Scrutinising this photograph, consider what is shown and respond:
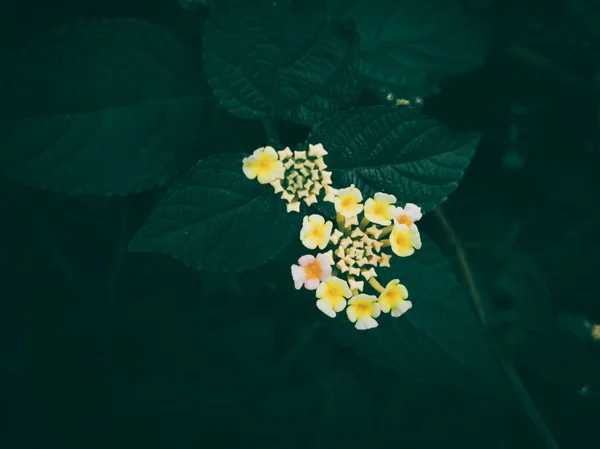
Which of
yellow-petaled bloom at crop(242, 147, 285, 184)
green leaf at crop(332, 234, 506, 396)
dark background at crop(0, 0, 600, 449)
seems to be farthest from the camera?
dark background at crop(0, 0, 600, 449)

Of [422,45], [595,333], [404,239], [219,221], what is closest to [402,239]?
[404,239]

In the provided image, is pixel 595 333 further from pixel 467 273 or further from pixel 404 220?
pixel 404 220

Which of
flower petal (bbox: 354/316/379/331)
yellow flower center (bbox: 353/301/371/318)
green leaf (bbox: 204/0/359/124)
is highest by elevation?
green leaf (bbox: 204/0/359/124)

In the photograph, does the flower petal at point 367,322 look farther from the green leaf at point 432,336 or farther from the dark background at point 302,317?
the dark background at point 302,317

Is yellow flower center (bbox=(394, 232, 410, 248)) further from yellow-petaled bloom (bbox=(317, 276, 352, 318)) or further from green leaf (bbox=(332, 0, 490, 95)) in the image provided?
green leaf (bbox=(332, 0, 490, 95))

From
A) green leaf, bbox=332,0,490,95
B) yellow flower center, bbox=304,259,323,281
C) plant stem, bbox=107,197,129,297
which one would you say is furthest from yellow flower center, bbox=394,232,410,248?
plant stem, bbox=107,197,129,297

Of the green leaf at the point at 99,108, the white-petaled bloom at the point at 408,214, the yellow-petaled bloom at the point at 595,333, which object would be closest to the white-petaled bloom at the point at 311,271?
the white-petaled bloom at the point at 408,214

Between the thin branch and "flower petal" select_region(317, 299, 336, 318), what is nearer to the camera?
Result: "flower petal" select_region(317, 299, 336, 318)

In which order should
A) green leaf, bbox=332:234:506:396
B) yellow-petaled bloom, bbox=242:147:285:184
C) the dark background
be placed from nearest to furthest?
yellow-petaled bloom, bbox=242:147:285:184 → green leaf, bbox=332:234:506:396 → the dark background

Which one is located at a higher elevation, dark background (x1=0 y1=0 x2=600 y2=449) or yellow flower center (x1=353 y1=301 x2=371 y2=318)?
dark background (x1=0 y1=0 x2=600 y2=449)
